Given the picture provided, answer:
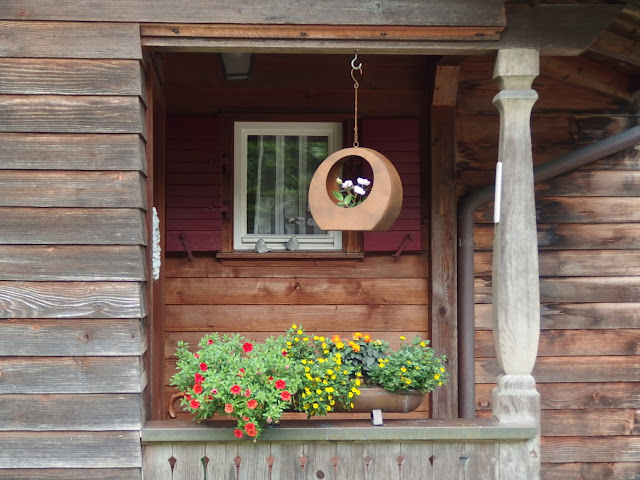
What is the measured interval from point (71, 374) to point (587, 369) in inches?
121

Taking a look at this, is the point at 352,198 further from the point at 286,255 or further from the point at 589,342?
the point at 589,342

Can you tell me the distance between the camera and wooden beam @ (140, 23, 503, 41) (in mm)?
3312

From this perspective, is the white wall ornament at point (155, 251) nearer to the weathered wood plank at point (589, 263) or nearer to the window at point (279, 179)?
the window at point (279, 179)

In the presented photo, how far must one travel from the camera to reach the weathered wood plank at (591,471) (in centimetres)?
453

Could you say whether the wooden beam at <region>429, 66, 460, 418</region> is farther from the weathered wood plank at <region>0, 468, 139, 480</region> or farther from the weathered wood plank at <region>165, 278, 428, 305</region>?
the weathered wood plank at <region>0, 468, 139, 480</region>

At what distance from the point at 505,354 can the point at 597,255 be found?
1.61 metres

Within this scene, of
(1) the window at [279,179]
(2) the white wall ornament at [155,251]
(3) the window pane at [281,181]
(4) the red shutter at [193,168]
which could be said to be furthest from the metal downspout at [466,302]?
(2) the white wall ornament at [155,251]

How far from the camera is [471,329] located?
456 centimetres

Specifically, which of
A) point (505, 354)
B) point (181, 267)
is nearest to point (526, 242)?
point (505, 354)

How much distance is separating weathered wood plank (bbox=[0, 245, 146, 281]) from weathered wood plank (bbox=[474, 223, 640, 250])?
2616 millimetres

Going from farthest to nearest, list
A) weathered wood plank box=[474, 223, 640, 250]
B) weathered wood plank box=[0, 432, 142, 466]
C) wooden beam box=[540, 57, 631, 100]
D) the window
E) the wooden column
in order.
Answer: the window
weathered wood plank box=[474, 223, 640, 250]
wooden beam box=[540, 57, 631, 100]
the wooden column
weathered wood plank box=[0, 432, 142, 466]

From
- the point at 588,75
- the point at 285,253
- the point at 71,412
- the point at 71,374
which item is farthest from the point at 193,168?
the point at 588,75

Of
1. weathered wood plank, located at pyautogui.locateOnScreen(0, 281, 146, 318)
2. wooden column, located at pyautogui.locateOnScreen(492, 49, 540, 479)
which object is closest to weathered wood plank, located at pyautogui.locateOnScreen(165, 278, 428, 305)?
wooden column, located at pyautogui.locateOnScreen(492, 49, 540, 479)

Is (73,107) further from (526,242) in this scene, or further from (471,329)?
(471,329)
